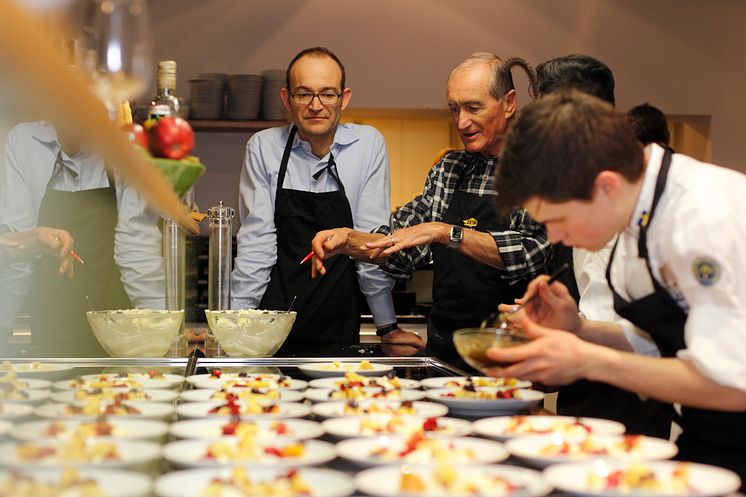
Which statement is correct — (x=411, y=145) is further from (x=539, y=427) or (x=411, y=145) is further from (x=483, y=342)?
(x=539, y=427)

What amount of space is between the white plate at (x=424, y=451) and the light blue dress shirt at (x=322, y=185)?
6.19ft

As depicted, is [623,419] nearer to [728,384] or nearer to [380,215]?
[728,384]

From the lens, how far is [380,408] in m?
1.80

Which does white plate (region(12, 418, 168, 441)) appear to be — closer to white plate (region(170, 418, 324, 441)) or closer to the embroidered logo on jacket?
white plate (region(170, 418, 324, 441))

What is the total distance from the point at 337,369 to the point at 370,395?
43cm

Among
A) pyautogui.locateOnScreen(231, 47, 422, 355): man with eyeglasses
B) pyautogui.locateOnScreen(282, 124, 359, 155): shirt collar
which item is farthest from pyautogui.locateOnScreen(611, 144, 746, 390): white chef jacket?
pyautogui.locateOnScreen(282, 124, 359, 155): shirt collar

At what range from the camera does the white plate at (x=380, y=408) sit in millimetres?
1780

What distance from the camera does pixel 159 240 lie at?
3219 millimetres

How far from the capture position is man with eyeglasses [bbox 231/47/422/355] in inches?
133

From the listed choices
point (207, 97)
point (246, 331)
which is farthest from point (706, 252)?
point (207, 97)

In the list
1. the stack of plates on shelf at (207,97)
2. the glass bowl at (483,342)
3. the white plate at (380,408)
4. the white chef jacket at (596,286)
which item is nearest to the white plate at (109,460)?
the white plate at (380,408)

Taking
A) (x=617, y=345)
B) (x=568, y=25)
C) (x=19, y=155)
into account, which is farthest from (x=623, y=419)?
(x=568, y=25)

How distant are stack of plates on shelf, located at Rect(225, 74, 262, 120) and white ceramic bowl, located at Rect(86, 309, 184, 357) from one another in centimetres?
291

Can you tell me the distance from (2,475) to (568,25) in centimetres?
523
